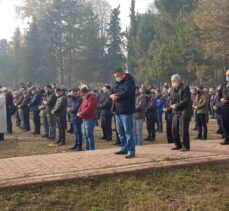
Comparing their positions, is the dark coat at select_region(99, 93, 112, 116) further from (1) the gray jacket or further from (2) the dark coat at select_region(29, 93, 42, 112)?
(2) the dark coat at select_region(29, 93, 42, 112)

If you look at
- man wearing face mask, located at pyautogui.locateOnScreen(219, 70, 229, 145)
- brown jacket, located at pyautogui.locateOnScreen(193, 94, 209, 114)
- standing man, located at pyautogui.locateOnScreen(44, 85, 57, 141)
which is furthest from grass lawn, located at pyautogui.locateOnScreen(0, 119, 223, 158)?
man wearing face mask, located at pyautogui.locateOnScreen(219, 70, 229, 145)

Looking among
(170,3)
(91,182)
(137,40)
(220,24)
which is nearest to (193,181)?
(91,182)

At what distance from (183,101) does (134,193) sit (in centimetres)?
281

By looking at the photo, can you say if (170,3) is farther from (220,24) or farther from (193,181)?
(193,181)

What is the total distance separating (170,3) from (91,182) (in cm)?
4285

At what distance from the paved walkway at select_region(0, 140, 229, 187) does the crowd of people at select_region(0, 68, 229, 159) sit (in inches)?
15.9

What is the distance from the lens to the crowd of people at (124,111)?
8.28 metres

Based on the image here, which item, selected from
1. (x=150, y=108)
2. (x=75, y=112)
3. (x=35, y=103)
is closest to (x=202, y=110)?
(x=150, y=108)

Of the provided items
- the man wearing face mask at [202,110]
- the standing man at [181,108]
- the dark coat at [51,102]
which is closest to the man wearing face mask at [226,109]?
the standing man at [181,108]

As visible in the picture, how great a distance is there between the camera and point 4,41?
6300cm

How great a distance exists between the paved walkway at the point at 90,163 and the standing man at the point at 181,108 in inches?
16.3

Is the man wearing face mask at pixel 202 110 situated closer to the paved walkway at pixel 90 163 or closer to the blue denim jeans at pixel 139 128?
the blue denim jeans at pixel 139 128

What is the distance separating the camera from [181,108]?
28.3ft

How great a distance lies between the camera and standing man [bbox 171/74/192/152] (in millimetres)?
8625
